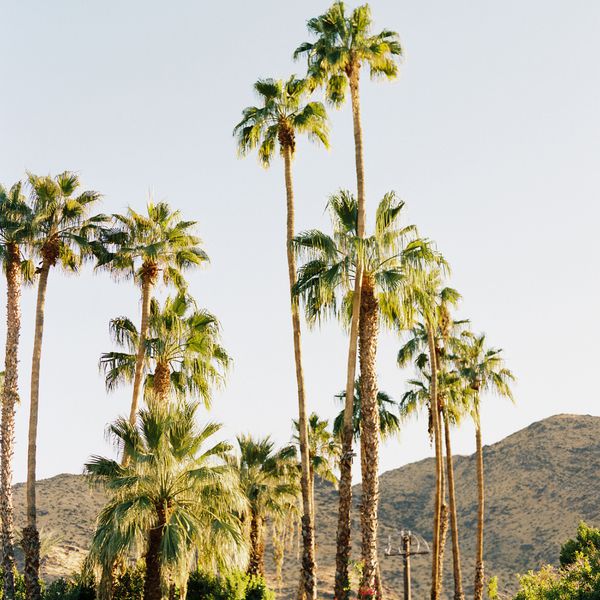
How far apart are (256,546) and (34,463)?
38.6ft

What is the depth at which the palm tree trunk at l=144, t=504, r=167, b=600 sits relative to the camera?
21.2 metres

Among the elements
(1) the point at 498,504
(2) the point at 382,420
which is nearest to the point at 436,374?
(2) the point at 382,420

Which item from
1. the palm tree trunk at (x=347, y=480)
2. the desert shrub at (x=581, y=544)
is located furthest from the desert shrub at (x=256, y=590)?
the desert shrub at (x=581, y=544)

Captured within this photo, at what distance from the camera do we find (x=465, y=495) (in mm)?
103062

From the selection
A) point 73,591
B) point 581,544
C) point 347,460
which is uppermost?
point 347,460

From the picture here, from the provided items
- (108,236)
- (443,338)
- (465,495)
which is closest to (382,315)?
(108,236)

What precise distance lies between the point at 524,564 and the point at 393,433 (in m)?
53.7

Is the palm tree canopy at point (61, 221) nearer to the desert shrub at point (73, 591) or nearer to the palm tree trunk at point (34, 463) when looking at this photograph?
the palm tree trunk at point (34, 463)

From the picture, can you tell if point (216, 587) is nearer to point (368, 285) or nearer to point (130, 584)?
point (130, 584)

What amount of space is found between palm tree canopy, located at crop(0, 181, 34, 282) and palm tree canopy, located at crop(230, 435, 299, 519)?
1227cm

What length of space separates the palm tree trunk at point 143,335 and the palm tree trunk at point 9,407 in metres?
4.08

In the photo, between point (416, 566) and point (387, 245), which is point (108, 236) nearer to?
point (387, 245)

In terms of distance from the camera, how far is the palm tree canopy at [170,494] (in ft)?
65.1

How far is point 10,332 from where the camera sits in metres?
30.4
